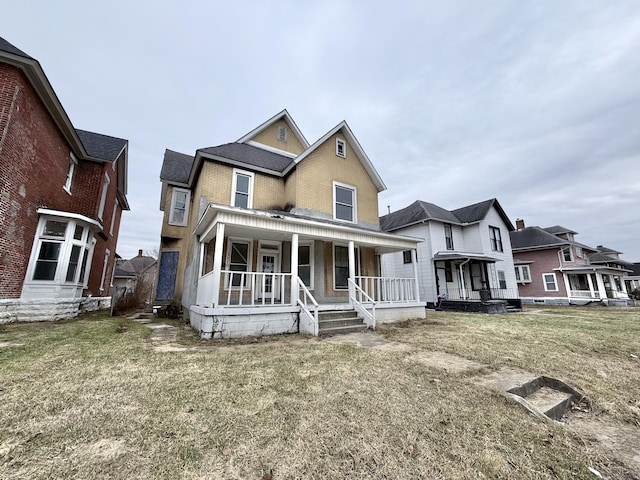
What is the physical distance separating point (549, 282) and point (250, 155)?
2852 cm

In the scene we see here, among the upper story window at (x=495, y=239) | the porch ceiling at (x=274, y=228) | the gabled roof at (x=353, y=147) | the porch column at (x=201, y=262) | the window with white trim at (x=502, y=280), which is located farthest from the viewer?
the upper story window at (x=495, y=239)

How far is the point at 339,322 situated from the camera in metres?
7.84

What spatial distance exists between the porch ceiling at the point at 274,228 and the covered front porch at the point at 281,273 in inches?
1.1

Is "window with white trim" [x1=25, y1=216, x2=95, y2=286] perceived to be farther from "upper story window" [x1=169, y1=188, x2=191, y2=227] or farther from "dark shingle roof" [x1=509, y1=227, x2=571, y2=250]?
"dark shingle roof" [x1=509, y1=227, x2=571, y2=250]

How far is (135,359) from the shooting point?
4473 millimetres

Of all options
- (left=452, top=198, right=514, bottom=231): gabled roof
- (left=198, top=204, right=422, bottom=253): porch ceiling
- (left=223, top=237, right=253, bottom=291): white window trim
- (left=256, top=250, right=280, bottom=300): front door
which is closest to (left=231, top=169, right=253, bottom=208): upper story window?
(left=223, top=237, right=253, bottom=291): white window trim

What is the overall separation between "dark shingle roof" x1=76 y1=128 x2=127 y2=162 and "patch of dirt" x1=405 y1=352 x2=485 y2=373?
51.4ft

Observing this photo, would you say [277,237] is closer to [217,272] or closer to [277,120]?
[217,272]

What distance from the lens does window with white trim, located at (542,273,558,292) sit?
75.8 feet

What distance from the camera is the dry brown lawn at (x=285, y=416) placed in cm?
191

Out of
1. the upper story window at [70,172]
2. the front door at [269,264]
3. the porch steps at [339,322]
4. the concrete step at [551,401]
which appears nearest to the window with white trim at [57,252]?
the upper story window at [70,172]

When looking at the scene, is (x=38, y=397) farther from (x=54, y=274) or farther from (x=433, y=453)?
(x=54, y=274)

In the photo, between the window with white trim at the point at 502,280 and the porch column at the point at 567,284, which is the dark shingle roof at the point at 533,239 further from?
the window with white trim at the point at 502,280

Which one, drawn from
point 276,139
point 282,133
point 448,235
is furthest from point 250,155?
point 448,235
